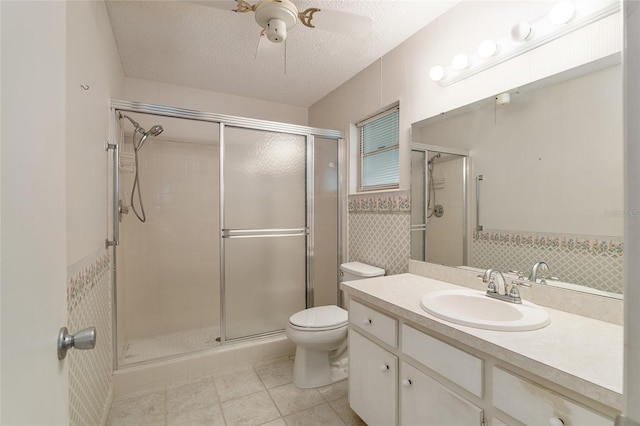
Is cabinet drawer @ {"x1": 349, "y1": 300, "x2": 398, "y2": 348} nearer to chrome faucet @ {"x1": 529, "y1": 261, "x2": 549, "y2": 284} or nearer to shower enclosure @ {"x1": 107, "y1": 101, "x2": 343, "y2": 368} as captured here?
chrome faucet @ {"x1": 529, "y1": 261, "x2": 549, "y2": 284}

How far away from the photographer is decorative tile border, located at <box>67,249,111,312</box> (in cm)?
117

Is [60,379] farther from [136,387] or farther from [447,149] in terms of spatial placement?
[447,149]

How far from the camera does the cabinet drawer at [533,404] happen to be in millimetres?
748

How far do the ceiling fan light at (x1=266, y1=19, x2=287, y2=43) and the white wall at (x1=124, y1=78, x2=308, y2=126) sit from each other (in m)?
1.67

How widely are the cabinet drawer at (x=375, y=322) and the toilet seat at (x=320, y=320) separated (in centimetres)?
38

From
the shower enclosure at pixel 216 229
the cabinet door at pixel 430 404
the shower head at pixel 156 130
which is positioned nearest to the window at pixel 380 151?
the shower enclosure at pixel 216 229

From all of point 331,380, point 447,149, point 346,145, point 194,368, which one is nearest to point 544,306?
point 447,149

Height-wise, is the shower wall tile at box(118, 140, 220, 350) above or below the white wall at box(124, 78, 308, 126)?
below

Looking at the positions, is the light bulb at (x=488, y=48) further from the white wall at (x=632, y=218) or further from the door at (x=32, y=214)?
the door at (x=32, y=214)

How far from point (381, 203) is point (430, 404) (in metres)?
1.45

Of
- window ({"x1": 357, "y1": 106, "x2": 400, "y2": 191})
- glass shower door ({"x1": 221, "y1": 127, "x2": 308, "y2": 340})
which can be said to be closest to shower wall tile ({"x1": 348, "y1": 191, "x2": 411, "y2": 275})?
window ({"x1": 357, "y1": 106, "x2": 400, "y2": 191})

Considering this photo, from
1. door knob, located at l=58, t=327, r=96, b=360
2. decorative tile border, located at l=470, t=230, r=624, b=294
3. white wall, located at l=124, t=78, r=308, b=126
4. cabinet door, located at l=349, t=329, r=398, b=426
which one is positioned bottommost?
cabinet door, located at l=349, t=329, r=398, b=426

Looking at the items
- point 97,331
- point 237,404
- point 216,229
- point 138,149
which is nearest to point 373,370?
point 237,404

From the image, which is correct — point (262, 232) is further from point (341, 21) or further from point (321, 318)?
point (341, 21)
